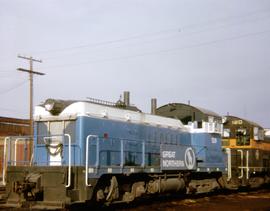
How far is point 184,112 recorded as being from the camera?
18422 millimetres

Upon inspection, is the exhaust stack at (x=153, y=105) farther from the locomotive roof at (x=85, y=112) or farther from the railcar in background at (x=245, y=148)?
the railcar in background at (x=245, y=148)

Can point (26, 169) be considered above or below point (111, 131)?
Result: below

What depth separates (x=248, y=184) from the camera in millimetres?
22109

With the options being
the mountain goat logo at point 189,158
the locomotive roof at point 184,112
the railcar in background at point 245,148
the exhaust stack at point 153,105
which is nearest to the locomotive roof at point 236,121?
the railcar in background at point 245,148

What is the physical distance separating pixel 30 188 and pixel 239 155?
1260 cm

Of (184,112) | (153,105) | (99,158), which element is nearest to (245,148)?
(184,112)

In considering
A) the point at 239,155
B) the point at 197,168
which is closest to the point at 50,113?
the point at 197,168

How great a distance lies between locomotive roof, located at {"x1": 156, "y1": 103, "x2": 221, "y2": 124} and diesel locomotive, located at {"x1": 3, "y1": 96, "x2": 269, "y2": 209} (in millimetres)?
95

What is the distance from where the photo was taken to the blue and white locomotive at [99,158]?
39.9 feet

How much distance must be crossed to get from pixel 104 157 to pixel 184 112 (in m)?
5.72

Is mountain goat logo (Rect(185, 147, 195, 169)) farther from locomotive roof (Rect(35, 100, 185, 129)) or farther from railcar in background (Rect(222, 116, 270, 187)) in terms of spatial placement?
railcar in background (Rect(222, 116, 270, 187))

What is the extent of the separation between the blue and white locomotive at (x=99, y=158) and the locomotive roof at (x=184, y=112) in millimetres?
935

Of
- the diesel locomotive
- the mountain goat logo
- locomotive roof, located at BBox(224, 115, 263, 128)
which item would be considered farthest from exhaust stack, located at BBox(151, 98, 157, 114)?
locomotive roof, located at BBox(224, 115, 263, 128)

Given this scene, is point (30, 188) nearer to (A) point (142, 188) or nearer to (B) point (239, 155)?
(A) point (142, 188)
